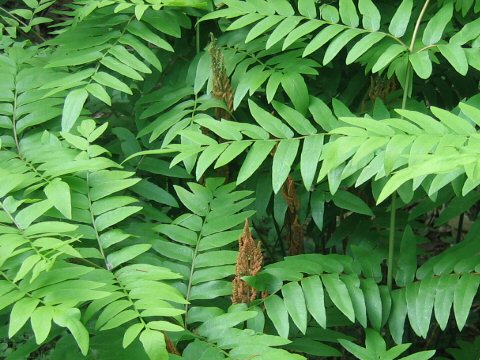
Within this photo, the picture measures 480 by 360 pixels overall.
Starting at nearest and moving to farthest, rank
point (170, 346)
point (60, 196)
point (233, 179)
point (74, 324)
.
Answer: point (74, 324) < point (170, 346) < point (60, 196) < point (233, 179)

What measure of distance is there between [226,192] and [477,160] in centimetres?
82

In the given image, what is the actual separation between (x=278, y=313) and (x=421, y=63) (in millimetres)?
670

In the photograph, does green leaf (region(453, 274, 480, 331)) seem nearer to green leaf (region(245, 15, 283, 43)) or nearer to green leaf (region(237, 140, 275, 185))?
green leaf (region(237, 140, 275, 185))

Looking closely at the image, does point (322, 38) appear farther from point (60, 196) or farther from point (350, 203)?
point (60, 196)

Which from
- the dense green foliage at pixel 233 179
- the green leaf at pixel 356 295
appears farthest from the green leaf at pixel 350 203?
the green leaf at pixel 356 295

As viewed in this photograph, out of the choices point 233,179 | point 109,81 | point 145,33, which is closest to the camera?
point 109,81

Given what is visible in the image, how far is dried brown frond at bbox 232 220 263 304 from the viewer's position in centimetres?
173

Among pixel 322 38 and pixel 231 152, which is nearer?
pixel 231 152

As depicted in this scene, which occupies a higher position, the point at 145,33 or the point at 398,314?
the point at 145,33

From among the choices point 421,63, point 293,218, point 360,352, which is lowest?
point 360,352

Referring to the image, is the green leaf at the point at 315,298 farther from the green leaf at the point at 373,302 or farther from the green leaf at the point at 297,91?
the green leaf at the point at 297,91

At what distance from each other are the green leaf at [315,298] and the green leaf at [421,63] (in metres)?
0.53

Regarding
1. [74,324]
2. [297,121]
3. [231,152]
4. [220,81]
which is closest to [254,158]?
[231,152]

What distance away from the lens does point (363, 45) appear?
1932mm
